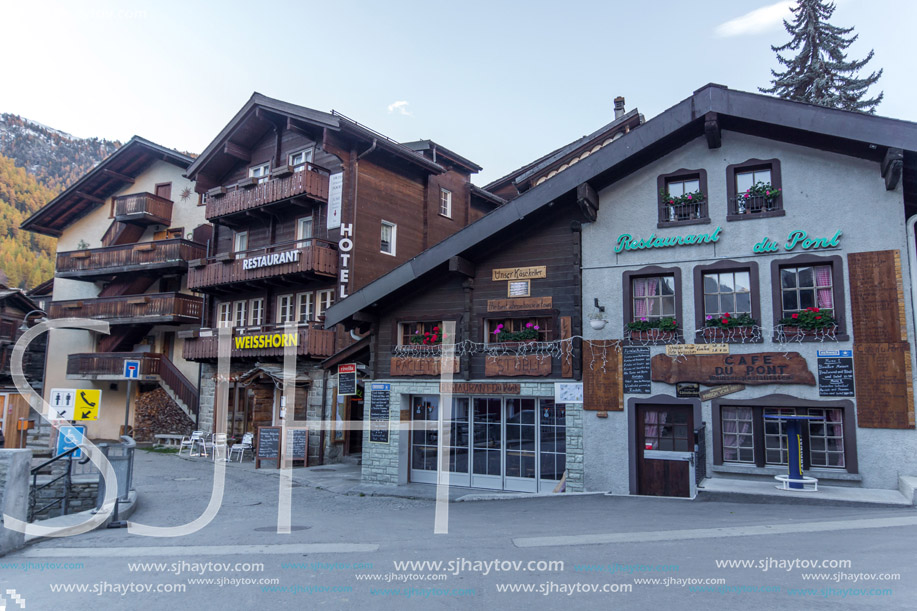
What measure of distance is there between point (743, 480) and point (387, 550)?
295 inches

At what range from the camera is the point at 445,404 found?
642 inches

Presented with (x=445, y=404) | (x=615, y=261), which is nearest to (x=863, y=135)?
(x=615, y=261)

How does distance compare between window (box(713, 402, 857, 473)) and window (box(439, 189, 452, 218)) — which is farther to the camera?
window (box(439, 189, 452, 218))

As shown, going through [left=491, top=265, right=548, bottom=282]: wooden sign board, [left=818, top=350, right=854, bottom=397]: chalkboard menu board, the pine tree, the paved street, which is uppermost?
the pine tree

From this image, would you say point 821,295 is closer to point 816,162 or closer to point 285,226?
point 816,162

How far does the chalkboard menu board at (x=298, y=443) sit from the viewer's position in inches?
835

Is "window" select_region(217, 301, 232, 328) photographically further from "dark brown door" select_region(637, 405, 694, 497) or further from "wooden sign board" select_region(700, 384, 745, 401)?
"wooden sign board" select_region(700, 384, 745, 401)

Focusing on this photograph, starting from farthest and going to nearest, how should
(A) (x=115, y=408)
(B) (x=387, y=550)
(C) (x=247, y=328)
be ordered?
(A) (x=115, y=408) → (C) (x=247, y=328) → (B) (x=387, y=550)

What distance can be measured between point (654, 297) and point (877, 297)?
158 inches

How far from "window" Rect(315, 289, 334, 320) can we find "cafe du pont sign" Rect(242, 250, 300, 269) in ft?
5.84

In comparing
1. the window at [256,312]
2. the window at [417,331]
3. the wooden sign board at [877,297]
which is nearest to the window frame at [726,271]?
the wooden sign board at [877,297]

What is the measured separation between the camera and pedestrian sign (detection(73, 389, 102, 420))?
12.9m

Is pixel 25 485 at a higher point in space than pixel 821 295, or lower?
lower

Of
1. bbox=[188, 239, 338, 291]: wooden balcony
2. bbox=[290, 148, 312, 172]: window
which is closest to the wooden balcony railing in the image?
bbox=[188, 239, 338, 291]: wooden balcony
